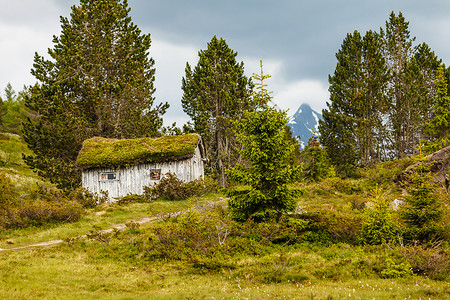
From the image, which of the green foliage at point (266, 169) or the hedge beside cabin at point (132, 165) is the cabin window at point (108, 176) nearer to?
the hedge beside cabin at point (132, 165)

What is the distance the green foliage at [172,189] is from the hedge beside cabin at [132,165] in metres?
0.84

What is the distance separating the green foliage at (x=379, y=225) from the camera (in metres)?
12.5

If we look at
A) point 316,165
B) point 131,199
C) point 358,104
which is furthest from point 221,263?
point 358,104

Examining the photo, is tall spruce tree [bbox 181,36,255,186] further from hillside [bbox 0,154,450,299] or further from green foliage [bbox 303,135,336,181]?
hillside [bbox 0,154,450,299]

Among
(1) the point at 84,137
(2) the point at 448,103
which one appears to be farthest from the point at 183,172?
(2) the point at 448,103

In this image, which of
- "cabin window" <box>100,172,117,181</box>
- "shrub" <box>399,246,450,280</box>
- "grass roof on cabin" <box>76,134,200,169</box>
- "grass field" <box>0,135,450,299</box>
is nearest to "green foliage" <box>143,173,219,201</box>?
"grass roof on cabin" <box>76,134,200,169</box>

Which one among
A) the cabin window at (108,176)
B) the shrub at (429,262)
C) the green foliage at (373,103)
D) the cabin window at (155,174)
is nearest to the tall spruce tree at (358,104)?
the green foliage at (373,103)

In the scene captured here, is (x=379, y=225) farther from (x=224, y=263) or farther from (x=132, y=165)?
(x=132, y=165)

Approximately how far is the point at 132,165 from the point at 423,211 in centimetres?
1943

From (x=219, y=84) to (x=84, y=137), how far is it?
15075mm

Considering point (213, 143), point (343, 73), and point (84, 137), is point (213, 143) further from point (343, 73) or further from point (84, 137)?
point (343, 73)

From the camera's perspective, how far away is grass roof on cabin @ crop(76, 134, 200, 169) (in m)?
25.2

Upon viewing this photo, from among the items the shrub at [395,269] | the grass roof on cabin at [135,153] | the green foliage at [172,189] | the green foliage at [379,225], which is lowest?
the shrub at [395,269]

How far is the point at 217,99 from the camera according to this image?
37781mm
